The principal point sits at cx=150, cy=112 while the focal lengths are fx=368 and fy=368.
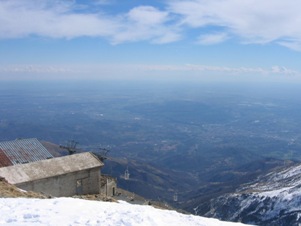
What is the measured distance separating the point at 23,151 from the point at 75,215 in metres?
25.5

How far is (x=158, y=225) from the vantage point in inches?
620

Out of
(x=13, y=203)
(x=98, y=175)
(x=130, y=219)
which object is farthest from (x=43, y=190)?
(x=130, y=219)

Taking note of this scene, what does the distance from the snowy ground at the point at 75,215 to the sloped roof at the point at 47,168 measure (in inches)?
516

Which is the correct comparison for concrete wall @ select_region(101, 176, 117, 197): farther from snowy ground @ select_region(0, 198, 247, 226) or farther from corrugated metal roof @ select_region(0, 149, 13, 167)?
snowy ground @ select_region(0, 198, 247, 226)

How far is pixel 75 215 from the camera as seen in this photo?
627 inches

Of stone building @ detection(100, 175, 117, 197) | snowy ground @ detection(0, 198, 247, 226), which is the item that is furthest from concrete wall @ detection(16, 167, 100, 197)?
snowy ground @ detection(0, 198, 247, 226)

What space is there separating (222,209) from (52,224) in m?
123

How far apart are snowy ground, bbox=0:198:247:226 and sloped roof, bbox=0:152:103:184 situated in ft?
43.0

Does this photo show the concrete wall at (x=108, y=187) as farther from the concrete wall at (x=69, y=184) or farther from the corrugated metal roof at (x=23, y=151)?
the corrugated metal roof at (x=23, y=151)

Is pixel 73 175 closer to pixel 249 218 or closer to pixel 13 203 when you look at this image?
pixel 13 203

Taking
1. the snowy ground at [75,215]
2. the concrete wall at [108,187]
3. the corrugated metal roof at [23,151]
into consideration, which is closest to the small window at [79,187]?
the concrete wall at [108,187]

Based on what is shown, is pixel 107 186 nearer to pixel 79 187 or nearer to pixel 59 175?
pixel 79 187

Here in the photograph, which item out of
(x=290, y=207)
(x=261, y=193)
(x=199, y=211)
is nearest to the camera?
(x=290, y=207)

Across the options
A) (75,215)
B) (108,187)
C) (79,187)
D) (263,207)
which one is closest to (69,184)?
(79,187)
